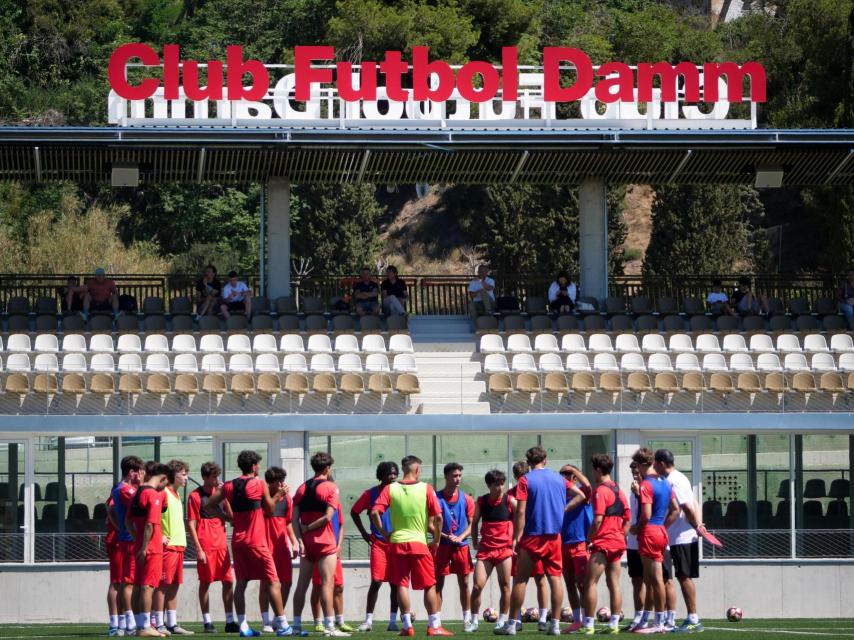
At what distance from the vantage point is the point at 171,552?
15695 mm

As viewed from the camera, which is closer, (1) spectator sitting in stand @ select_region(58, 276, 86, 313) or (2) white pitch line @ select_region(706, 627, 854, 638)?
(2) white pitch line @ select_region(706, 627, 854, 638)

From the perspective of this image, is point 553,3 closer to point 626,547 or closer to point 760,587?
point 760,587

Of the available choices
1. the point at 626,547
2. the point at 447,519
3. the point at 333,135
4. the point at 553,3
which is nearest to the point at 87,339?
the point at 333,135

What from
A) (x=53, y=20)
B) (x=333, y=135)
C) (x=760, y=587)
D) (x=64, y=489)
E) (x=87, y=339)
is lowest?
(x=760, y=587)

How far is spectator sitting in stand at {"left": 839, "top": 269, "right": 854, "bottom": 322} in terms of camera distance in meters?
28.4

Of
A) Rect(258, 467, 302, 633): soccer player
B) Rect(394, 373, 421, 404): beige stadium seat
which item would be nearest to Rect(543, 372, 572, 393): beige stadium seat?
Rect(394, 373, 421, 404): beige stadium seat

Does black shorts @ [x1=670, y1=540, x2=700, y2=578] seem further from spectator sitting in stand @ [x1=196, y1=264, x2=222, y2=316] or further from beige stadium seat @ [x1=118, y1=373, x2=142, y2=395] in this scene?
spectator sitting in stand @ [x1=196, y1=264, x2=222, y2=316]

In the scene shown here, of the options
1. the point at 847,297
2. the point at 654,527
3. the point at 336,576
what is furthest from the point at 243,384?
the point at 847,297

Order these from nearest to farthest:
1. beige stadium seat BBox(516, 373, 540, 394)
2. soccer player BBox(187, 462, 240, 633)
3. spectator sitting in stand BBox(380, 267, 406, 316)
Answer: soccer player BBox(187, 462, 240, 633) < beige stadium seat BBox(516, 373, 540, 394) < spectator sitting in stand BBox(380, 267, 406, 316)

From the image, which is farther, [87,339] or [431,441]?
[87,339]

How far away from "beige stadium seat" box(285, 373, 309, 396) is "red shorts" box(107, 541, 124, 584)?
29.9ft

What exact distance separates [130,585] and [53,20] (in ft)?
174

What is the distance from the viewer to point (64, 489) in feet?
77.5

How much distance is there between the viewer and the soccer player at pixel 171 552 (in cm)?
1555
